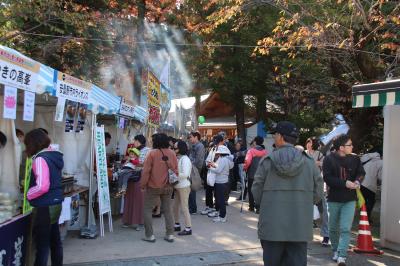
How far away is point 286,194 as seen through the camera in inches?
162

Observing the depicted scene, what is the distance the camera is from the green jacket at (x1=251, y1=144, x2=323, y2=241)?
13.4 feet

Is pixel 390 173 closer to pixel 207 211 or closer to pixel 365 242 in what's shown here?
pixel 365 242

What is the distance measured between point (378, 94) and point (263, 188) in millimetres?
3416

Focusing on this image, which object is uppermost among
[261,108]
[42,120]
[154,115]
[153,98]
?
[261,108]

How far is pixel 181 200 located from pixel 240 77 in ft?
45.1

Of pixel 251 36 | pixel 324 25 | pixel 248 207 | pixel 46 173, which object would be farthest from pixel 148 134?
pixel 46 173

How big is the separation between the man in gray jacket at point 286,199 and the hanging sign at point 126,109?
638cm

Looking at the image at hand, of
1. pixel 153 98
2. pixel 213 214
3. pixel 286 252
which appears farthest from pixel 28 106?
pixel 153 98

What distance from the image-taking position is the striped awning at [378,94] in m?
6.39

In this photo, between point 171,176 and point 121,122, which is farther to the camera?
point 121,122

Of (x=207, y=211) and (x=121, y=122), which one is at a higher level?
(x=121, y=122)

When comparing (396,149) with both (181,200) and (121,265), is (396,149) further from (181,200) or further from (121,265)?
(121,265)

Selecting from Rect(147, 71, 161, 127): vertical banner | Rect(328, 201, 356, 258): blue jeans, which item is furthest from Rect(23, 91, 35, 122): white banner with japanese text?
Rect(147, 71, 161, 127): vertical banner

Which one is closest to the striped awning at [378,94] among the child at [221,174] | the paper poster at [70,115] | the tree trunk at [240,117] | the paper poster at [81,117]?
the child at [221,174]
